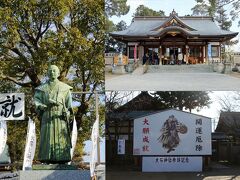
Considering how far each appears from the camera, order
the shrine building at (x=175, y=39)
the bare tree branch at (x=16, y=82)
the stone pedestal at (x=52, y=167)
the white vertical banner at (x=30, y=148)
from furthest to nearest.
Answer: the bare tree branch at (x=16, y=82), the white vertical banner at (x=30, y=148), the stone pedestal at (x=52, y=167), the shrine building at (x=175, y=39)

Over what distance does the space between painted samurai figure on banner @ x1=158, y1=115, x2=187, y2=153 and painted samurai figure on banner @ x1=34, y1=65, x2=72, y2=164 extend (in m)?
1.67

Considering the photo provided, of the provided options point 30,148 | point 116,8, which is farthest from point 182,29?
point 30,148

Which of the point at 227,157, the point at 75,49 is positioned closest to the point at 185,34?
the point at 227,157

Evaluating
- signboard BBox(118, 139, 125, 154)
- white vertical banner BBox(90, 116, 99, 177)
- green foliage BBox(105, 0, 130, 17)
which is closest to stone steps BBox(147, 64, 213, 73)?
green foliage BBox(105, 0, 130, 17)

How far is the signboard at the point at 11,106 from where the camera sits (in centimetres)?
793

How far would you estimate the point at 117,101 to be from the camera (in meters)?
4.50

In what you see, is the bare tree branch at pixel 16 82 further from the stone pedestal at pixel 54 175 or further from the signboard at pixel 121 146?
the signboard at pixel 121 146

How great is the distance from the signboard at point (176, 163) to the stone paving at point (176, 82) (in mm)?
714

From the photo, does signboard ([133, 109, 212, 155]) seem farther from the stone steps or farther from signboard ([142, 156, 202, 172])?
the stone steps

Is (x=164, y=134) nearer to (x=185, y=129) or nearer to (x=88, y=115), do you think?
(x=185, y=129)

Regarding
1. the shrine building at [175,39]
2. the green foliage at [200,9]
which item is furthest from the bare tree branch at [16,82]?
the green foliage at [200,9]

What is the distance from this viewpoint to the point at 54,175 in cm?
523

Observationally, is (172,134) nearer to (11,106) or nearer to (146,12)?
(146,12)

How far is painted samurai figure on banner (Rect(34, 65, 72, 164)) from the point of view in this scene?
219 inches
